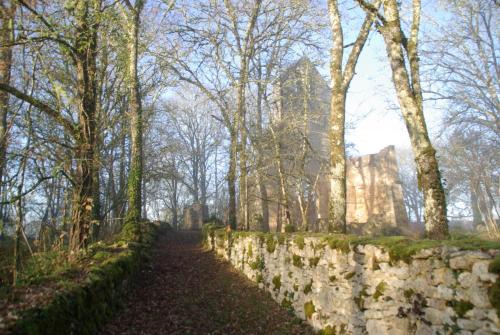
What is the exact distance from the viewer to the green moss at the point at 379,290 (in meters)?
4.69

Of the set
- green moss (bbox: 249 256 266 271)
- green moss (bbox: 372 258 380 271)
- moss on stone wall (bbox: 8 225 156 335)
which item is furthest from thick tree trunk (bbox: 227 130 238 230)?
green moss (bbox: 372 258 380 271)

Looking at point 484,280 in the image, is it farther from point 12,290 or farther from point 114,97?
point 114,97

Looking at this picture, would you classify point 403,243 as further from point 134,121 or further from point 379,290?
point 134,121

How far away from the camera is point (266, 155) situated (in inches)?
632

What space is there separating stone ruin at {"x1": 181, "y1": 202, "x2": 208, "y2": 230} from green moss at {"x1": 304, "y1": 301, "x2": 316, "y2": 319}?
2623 cm

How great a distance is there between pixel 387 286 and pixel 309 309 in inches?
94.4

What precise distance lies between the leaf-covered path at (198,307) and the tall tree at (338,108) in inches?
96.7

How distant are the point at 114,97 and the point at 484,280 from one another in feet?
52.2

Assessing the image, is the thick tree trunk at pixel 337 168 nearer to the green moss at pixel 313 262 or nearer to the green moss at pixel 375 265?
the green moss at pixel 313 262

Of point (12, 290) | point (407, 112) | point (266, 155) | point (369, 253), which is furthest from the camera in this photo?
point (266, 155)

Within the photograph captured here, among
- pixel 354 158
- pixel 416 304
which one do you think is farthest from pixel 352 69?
pixel 354 158

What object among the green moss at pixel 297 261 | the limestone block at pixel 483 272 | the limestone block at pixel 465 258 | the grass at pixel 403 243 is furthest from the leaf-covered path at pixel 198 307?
the limestone block at pixel 483 272

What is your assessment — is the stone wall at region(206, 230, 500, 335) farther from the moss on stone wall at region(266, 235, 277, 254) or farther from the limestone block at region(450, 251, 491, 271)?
the moss on stone wall at region(266, 235, 277, 254)

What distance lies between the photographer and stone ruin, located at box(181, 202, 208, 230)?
107 ft
